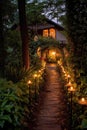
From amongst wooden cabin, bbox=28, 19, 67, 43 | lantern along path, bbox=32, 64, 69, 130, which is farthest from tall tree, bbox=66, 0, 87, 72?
wooden cabin, bbox=28, 19, 67, 43

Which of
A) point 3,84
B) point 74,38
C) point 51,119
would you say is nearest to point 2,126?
point 3,84

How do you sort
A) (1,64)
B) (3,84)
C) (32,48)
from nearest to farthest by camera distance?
(3,84) → (1,64) → (32,48)

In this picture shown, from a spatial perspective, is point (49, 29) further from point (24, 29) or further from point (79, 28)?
point (79, 28)

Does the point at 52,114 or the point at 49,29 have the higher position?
the point at 49,29

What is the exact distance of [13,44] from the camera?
63.7ft

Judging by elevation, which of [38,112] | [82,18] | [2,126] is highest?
[82,18]

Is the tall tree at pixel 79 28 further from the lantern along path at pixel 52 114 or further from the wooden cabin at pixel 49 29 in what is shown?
the wooden cabin at pixel 49 29

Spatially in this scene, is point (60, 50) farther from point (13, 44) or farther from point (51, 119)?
point (51, 119)

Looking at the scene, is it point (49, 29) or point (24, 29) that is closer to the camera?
point (24, 29)

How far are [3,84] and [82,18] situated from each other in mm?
4266

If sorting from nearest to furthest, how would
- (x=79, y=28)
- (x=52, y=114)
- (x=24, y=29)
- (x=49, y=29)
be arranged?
1. (x=52, y=114)
2. (x=79, y=28)
3. (x=24, y=29)
4. (x=49, y=29)

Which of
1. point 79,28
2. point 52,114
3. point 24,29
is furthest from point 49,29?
point 52,114

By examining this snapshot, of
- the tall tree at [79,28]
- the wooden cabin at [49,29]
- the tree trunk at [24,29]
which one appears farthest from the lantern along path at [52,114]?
the wooden cabin at [49,29]

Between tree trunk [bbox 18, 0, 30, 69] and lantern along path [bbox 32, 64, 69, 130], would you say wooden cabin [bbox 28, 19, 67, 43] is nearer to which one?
tree trunk [bbox 18, 0, 30, 69]
